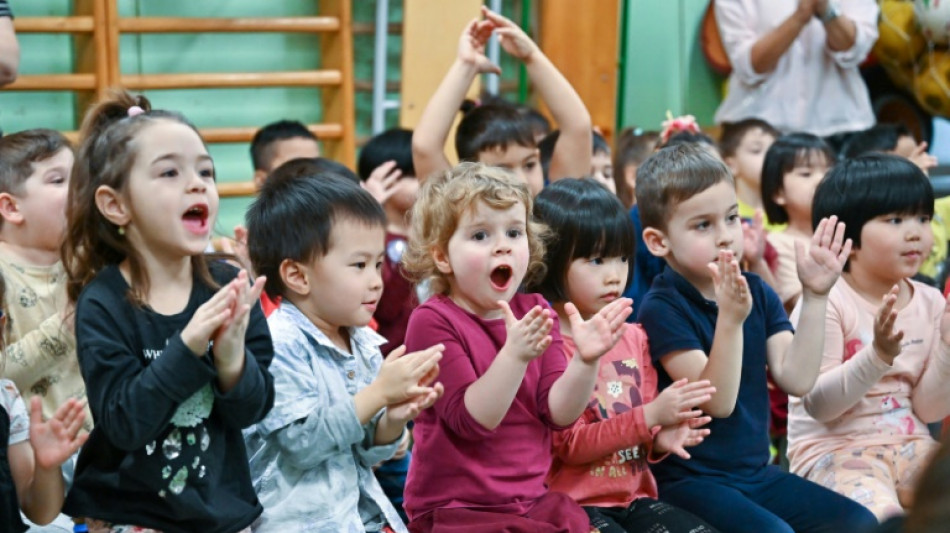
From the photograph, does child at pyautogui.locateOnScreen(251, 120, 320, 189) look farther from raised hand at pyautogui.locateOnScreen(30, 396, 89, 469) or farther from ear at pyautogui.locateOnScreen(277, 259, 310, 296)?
raised hand at pyautogui.locateOnScreen(30, 396, 89, 469)

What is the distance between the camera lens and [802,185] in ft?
12.6

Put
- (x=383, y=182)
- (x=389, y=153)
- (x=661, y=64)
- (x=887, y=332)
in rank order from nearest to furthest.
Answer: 1. (x=887, y=332)
2. (x=383, y=182)
3. (x=389, y=153)
4. (x=661, y=64)

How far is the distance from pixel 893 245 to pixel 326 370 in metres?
1.43

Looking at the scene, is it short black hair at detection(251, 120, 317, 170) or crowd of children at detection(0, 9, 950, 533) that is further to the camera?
short black hair at detection(251, 120, 317, 170)

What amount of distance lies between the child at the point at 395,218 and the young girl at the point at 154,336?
0.94 meters

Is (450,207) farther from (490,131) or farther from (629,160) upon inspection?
(629,160)

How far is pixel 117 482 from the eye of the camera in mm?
1959

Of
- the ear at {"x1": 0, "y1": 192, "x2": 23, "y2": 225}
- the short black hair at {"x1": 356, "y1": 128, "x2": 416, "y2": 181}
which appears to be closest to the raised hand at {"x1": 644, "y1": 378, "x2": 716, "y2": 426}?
the ear at {"x1": 0, "y1": 192, "x2": 23, "y2": 225}

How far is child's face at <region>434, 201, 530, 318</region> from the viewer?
229 cm

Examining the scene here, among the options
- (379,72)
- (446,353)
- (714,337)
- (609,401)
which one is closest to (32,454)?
(446,353)

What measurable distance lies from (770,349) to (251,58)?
9.29 ft

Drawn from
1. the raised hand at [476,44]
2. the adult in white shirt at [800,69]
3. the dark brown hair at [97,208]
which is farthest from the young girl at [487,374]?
the adult in white shirt at [800,69]

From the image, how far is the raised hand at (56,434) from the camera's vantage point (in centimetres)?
199

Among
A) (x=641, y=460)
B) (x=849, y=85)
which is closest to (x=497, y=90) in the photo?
(x=849, y=85)
